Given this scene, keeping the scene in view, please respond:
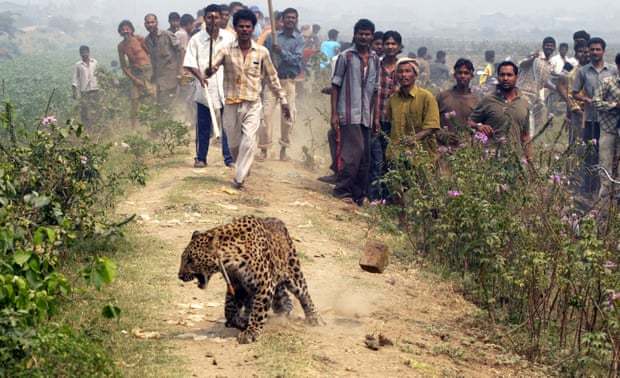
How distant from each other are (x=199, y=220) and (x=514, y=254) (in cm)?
332

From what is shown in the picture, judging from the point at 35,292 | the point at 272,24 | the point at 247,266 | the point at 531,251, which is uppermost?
the point at 272,24

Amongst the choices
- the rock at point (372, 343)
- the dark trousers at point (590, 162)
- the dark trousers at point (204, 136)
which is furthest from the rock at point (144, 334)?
the dark trousers at point (590, 162)

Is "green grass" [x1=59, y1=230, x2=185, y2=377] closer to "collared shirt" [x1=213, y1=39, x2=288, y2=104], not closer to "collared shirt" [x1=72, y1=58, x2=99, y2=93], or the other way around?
"collared shirt" [x1=213, y1=39, x2=288, y2=104]

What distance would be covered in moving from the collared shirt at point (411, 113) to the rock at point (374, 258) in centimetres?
181

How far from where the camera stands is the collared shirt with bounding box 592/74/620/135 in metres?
11.3

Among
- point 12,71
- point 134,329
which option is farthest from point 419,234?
point 12,71

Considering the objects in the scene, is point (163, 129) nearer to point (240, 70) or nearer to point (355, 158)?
point (240, 70)

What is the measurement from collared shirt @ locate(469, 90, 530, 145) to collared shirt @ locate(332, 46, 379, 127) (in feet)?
4.88

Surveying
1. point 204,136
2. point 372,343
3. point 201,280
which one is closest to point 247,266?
point 201,280

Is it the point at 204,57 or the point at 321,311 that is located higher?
the point at 204,57

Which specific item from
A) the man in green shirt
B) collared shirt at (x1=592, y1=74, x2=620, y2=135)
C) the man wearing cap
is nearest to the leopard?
the man in green shirt

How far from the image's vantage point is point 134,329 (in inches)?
260

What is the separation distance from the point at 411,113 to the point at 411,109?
0.13 ft

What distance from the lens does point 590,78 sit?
12.7 metres
